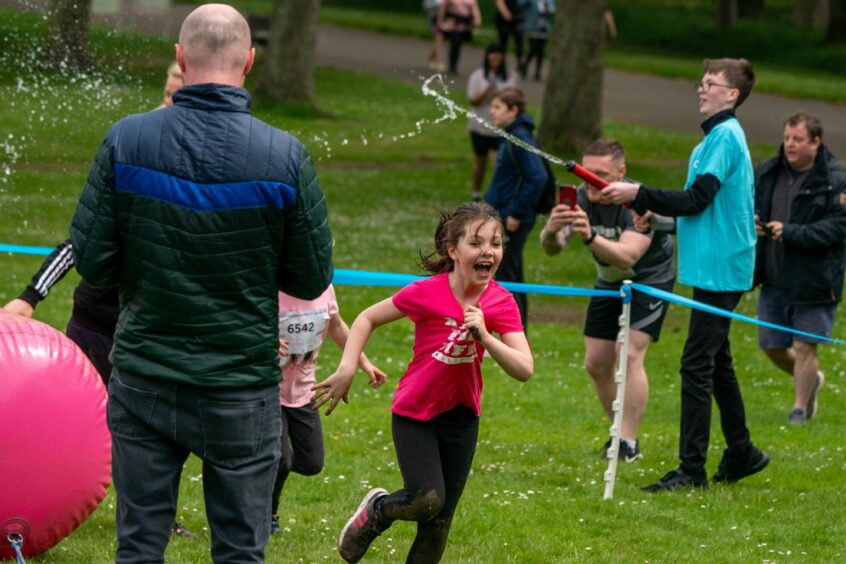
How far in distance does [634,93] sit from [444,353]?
25909mm

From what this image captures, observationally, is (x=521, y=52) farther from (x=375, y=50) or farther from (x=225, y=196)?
(x=225, y=196)

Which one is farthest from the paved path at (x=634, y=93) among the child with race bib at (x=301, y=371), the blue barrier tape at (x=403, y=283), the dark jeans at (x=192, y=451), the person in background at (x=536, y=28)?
the dark jeans at (x=192, y=451)

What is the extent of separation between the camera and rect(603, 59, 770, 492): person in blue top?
728cm

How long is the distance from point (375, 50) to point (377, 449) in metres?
27.1

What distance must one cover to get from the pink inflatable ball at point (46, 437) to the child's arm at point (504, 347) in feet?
5.84

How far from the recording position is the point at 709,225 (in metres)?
7.43

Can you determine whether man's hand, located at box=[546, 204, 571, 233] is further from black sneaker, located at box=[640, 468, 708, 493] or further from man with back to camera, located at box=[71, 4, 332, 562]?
man with back to camera, located at box=[71, 4, 332, 562]

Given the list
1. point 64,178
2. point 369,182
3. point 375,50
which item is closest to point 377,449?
point 64,178

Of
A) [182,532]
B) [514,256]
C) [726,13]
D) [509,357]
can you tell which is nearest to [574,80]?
[514,256]

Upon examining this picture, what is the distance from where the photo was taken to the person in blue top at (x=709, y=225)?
7.28 metres

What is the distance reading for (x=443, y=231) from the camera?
555cm

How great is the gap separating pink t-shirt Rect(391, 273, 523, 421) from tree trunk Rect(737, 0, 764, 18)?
42575 mm

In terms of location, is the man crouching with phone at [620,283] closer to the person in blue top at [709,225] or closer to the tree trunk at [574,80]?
the person in blue top at [709,225]

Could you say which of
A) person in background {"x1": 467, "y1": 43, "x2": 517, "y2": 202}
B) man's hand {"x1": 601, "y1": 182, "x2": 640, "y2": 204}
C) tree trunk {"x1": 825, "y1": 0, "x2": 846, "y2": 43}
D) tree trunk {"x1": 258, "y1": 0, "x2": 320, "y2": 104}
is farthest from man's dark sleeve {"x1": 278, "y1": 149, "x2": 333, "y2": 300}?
tree trunk {"x1": 825, "y1": 0, "x2": 846, "y2": 43}
